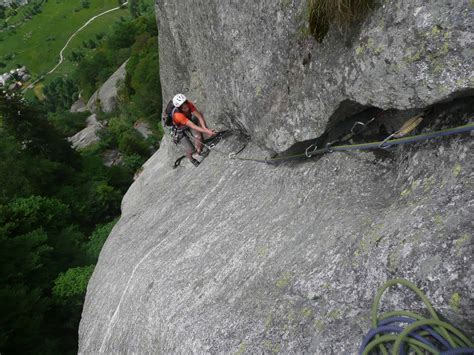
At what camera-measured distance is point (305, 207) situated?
22.0ft

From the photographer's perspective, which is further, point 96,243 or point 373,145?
point 96,243

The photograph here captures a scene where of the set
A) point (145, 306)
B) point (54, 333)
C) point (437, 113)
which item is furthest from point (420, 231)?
point (54, 333)

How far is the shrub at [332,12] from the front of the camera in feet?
16.0

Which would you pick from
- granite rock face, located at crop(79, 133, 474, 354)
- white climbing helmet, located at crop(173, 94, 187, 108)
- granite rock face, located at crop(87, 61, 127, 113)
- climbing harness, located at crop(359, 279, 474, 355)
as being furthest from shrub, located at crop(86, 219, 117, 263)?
granite rock face, located at crop(87, 61, 127, 113)

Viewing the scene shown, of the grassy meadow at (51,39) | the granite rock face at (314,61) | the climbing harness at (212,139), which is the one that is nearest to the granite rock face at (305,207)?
the granite rock face at (314,61)

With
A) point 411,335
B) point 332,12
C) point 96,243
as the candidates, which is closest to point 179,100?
point 332,12

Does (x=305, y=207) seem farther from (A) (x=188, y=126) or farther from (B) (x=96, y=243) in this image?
(B) (x=96, y=243)

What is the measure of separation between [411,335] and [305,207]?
10.8ft

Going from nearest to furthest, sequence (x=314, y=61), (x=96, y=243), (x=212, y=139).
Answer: (x=314, y=61)
(x=212, y=139)
(x=96, y=243)

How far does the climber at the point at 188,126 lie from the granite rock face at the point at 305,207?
1501 millimetres

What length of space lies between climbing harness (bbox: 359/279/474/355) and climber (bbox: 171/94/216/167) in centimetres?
846

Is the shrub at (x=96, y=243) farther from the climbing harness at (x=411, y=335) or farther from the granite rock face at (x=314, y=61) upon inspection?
the climbing harness at (x=411, y=335)

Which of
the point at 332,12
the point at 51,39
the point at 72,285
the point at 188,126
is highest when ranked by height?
the point at 51,39

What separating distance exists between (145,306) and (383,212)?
5.60 m
